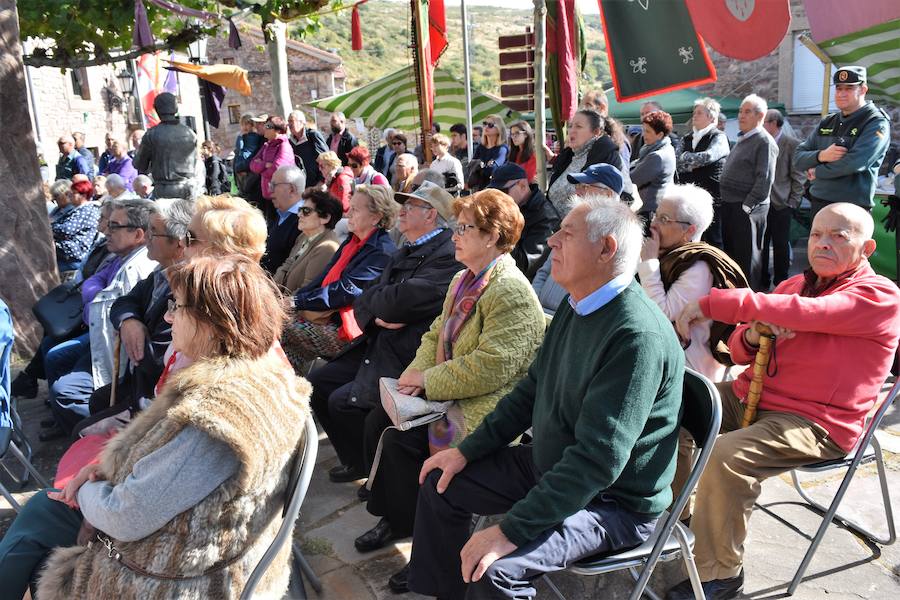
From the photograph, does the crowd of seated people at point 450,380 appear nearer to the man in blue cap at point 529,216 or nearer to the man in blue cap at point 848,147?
the man in blue cap at point 529,216

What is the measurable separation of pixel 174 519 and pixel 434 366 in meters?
1.46

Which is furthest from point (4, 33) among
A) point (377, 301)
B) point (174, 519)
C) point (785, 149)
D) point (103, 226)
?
point (785, 149)

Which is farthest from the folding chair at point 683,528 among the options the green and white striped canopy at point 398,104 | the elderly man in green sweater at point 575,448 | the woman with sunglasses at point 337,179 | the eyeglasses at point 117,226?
the green and white striped canopy at point 398,104

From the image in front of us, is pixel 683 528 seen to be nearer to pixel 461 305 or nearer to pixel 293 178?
pixel 461 305

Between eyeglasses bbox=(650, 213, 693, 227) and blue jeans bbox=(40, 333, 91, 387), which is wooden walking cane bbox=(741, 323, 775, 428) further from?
blue jeans bbox=(40, 333, 91, 387)

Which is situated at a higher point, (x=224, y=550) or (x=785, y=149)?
(x=785, y=149)

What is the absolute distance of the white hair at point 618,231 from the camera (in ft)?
7.51

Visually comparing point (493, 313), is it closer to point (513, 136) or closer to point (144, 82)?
point (513, 136)

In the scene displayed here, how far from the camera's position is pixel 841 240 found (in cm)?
279

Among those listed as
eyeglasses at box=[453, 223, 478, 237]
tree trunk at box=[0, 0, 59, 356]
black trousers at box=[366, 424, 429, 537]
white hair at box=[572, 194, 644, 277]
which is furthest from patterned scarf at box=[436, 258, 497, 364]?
tree trunk at box=[0, 0, 59, 356]

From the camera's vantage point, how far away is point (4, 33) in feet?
19.8

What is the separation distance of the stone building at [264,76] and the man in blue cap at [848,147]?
118 ft

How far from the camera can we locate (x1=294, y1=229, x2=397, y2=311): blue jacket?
4234 mm

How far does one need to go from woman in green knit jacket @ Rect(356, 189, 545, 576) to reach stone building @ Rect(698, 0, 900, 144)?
14.8 meters
